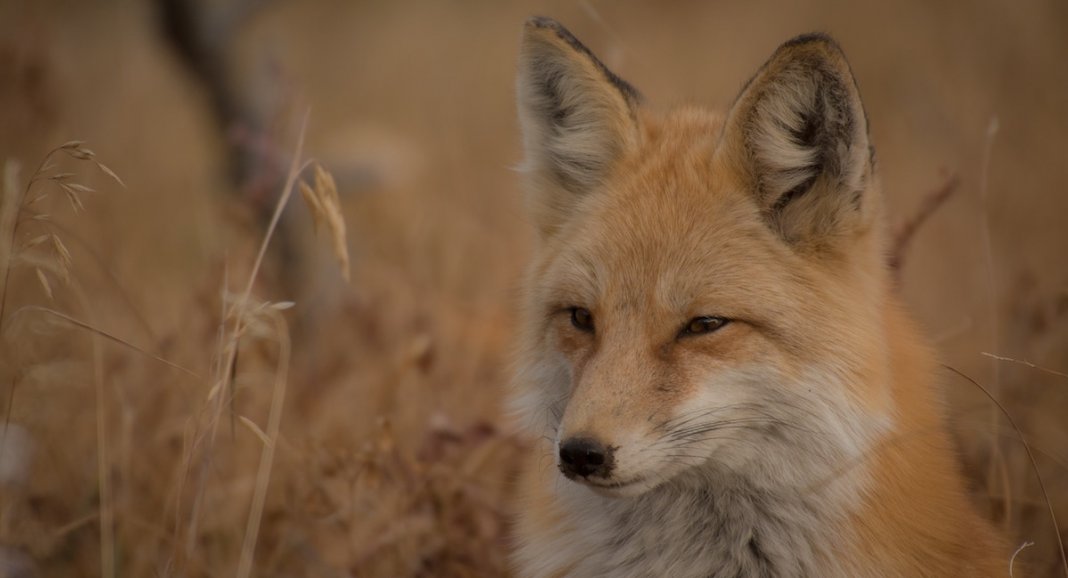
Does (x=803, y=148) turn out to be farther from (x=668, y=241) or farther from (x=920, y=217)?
(x=920, y=217)

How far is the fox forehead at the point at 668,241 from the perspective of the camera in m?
2.69

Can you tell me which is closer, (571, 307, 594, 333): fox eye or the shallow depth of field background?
(571, 307, 594, 333): fox eye

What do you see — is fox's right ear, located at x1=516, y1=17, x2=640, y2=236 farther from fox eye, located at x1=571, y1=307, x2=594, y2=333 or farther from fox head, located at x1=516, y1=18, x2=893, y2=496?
fox eye, located at x1=571, y1=307, x2=594, y2=333

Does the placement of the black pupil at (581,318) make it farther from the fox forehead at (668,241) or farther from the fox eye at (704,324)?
the fox eye at (704,324)

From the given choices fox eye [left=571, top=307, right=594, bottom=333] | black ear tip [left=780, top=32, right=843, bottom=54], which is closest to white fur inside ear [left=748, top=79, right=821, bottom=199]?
black ear tip [left=780, top=32, right=843, bottom=54]

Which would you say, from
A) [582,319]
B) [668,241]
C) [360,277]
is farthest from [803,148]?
[360,277]

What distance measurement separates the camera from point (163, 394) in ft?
14.8

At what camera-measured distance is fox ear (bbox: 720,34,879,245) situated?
2656mm

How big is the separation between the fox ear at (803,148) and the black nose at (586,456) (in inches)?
36.5

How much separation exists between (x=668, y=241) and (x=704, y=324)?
28 centimetres

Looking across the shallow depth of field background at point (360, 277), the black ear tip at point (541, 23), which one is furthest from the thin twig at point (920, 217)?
the black ear tip at point (541, 23)

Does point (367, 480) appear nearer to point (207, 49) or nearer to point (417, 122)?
point (207, 49)

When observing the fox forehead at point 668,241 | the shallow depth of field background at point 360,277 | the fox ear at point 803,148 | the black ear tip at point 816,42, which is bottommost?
the shallow depth of field background at point 360,277

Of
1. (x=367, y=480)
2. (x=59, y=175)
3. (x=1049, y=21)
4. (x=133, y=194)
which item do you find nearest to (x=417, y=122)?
(x=133, y=194)
